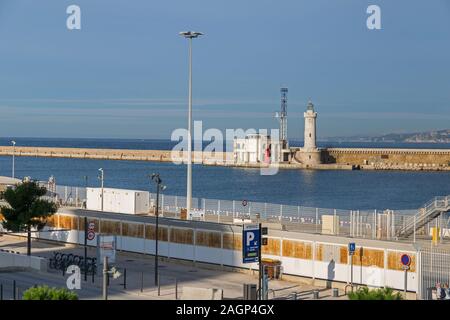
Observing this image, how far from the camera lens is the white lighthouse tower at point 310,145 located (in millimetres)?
169500

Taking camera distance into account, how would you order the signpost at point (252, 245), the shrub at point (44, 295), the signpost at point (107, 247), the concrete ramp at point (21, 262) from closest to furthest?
1. the shrub at point (44, 295)
2. the signpost at point (252, 245)
3. the signpost at point (107, 247)
4. the concrete ramp at point (21, 262)

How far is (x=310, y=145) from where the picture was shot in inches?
7210

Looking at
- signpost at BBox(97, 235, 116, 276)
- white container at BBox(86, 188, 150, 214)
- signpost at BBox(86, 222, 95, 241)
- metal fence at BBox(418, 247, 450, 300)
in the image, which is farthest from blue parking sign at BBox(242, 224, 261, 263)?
white container at BBox(86, 188, 150, 214)

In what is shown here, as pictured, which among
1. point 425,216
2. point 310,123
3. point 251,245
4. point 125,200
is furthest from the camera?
point 310,123

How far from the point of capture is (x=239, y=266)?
108 ft

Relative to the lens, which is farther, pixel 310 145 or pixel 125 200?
pixel 310 145

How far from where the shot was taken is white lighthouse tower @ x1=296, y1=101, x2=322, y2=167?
16950 cm

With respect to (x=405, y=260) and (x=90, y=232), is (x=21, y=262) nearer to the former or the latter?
(x=90, y=232)

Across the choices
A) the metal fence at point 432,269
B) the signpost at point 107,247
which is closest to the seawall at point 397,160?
the signpost at point 107,247

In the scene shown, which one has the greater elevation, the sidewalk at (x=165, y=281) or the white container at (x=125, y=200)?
the white container at (x=125, y=200)

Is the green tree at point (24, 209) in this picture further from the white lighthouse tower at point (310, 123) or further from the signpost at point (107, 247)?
the white lighthouse tower at point (310, 123)

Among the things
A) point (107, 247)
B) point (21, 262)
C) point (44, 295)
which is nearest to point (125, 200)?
point (21, 262)
